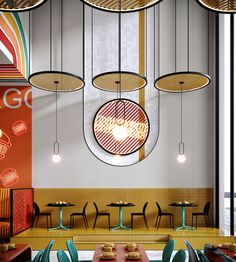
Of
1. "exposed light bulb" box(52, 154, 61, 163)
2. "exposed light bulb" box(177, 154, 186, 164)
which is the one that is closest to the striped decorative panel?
"exposed light bulb" box(52, 154, 61, 163)

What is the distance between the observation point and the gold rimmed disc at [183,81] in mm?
6167

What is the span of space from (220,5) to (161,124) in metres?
6.91

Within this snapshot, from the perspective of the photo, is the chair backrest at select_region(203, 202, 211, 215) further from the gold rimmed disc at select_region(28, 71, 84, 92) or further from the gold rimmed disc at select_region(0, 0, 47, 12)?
the gold rimmed disc at select_region(0, 0, 47, 12)

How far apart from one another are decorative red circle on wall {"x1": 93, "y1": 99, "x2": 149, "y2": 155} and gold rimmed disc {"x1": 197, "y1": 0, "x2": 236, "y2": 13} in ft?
22.2

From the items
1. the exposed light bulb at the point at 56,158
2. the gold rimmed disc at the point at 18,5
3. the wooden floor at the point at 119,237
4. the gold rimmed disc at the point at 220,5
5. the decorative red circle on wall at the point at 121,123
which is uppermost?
the gold rimmed disc at the point at 220,5

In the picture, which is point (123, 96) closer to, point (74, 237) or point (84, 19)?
point (84, 19)

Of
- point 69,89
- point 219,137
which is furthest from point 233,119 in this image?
point 69,89

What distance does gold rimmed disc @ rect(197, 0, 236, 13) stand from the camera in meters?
3.30

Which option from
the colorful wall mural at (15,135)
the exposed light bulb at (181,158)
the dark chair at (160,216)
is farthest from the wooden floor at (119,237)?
the exposed light bulb at (181,158)

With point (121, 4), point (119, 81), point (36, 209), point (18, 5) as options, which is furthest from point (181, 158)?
point (18, 5)

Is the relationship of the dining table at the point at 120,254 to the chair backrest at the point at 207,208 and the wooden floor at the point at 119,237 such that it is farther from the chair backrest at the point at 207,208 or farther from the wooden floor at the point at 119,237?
the chair backrest at the point at 207,208

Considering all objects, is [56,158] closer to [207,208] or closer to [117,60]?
[117,60]

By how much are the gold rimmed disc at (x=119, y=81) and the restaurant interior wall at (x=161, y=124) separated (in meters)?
2.88

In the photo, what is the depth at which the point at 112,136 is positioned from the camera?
10.2m
